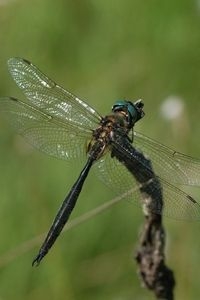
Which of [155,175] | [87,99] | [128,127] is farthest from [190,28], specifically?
[155,175]

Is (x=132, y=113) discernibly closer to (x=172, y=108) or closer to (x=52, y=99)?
(x=52, y=99)

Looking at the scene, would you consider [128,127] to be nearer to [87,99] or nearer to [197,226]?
[197,226]

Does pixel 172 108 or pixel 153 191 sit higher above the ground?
pixel 172 108

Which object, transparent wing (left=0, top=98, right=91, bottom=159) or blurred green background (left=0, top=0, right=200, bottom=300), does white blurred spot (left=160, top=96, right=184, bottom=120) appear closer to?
blurred green background (left=0, top=0, right=200, bottom=300)

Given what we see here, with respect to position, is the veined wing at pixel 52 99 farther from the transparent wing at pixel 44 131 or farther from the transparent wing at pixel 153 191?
the transparent wing at pixel 153 191

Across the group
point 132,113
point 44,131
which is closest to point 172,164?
point 132,113

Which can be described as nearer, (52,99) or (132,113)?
(132,113)
